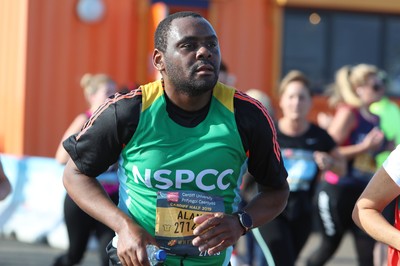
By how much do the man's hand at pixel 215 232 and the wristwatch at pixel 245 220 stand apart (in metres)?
0.06

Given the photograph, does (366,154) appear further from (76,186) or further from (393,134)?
(76,186)

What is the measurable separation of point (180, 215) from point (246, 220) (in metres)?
0.26

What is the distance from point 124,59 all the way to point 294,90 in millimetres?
7658

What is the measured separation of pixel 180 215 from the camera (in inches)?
167

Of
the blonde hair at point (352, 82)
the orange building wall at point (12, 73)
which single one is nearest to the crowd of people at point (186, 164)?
the blonde hair at point (352, 82)

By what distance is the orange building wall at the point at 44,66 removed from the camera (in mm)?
14492

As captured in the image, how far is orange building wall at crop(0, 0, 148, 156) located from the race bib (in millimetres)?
10355

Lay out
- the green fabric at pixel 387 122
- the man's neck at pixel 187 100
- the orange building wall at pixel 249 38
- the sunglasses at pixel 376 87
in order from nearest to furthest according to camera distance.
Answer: the man's neck at pixel 187 100 < the green fabric at pixel 387 122 < the sunglasses at pixel 376 87 < the orange building wall at pixel 249 38

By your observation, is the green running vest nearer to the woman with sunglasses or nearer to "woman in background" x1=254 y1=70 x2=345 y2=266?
"woman in background" x1=254 y1=70 x2=345 y2=266

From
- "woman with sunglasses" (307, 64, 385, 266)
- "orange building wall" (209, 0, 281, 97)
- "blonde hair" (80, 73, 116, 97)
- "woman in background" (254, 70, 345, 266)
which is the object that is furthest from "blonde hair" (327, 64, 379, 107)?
"orange building wall" (209, 0, 281, 97)

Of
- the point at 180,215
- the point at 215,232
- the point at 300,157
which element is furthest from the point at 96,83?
the point at 215,232

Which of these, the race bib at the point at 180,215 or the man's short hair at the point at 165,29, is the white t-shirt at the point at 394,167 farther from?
the man's short hair at the point at 165,29

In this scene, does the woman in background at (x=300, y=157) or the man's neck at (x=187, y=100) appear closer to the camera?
the man's neck at (x=187, y=100)

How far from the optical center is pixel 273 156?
14.5ft
